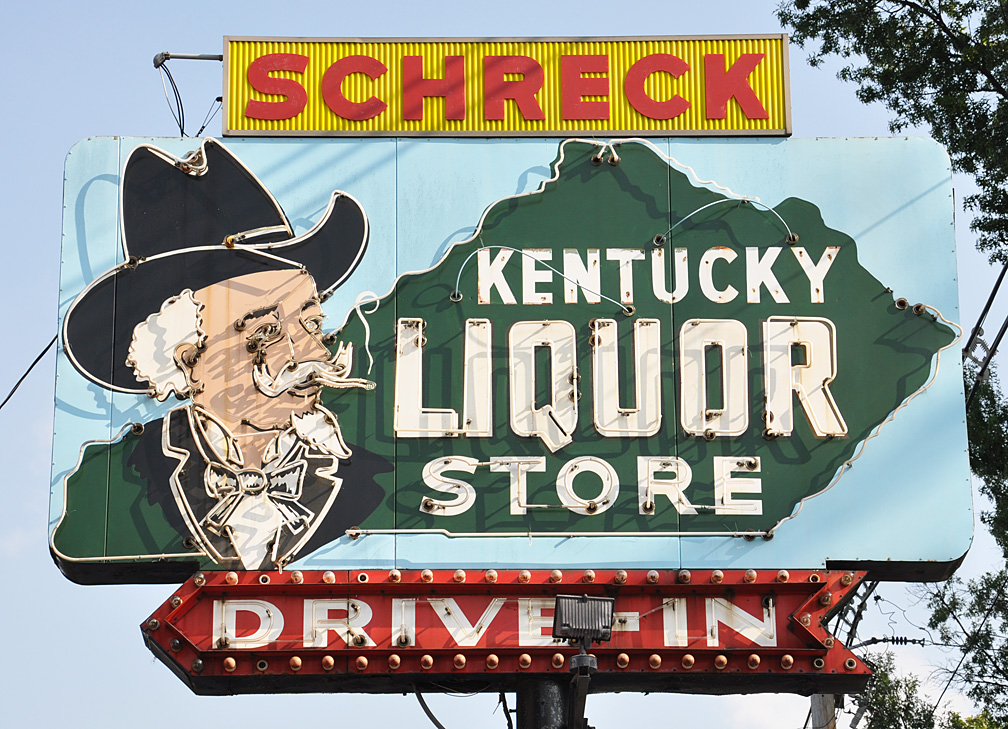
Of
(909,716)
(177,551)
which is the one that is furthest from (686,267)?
(909,716)

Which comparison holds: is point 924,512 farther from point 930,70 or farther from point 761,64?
point 930,70

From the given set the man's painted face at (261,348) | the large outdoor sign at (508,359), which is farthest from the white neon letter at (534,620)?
the man's painted face at (261,348)

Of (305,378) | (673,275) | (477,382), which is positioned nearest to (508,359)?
(477,382)

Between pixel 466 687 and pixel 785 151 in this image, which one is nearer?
pixel 466 687

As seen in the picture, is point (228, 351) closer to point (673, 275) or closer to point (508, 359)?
point (508, 359)

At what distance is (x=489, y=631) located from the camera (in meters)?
12.6

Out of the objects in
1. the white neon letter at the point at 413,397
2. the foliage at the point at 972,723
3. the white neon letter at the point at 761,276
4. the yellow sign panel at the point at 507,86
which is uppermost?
the yellow sign panel at the point at 507,86

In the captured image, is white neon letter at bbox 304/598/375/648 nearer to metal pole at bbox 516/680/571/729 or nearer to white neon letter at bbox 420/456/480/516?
white neon letter at bbox 420/456/480/516

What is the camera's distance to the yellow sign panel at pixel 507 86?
14.6 metres

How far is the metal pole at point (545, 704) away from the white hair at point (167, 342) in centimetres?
411

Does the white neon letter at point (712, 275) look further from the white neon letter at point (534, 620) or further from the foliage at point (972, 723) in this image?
the foliage at point (972, 723)

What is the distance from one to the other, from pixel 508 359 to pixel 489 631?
8.41 ft

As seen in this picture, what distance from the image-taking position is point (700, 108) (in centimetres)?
1471

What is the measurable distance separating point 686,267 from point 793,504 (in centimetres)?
247
